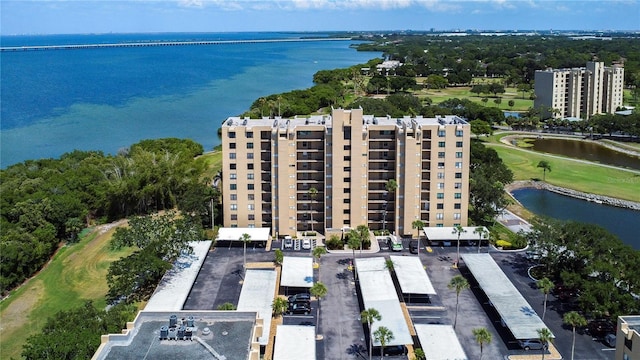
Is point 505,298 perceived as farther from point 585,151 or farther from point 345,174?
point 585,151

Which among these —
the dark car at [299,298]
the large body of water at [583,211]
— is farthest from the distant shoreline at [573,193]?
the dark car at [299,298]

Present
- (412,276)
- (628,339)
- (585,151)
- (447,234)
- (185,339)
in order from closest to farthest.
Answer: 1. (628,339)
2. (185,339)
3. (412,276)
4. (447,234)
5. (585,151)

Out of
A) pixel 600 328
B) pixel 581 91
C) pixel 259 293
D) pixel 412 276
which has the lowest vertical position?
pixel 600 328

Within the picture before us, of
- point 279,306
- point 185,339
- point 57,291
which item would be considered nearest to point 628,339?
point 185,339

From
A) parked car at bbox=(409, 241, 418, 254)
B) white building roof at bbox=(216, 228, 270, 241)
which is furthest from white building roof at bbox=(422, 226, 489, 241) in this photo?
white building roof at bbox=(216, 228, 270, 241)

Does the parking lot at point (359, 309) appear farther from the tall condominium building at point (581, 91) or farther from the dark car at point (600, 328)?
the tall condominium building at point (581, 91)

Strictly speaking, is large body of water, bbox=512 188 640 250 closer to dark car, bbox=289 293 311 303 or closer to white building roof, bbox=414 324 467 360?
white building roof, bbox=414 324 467 360
